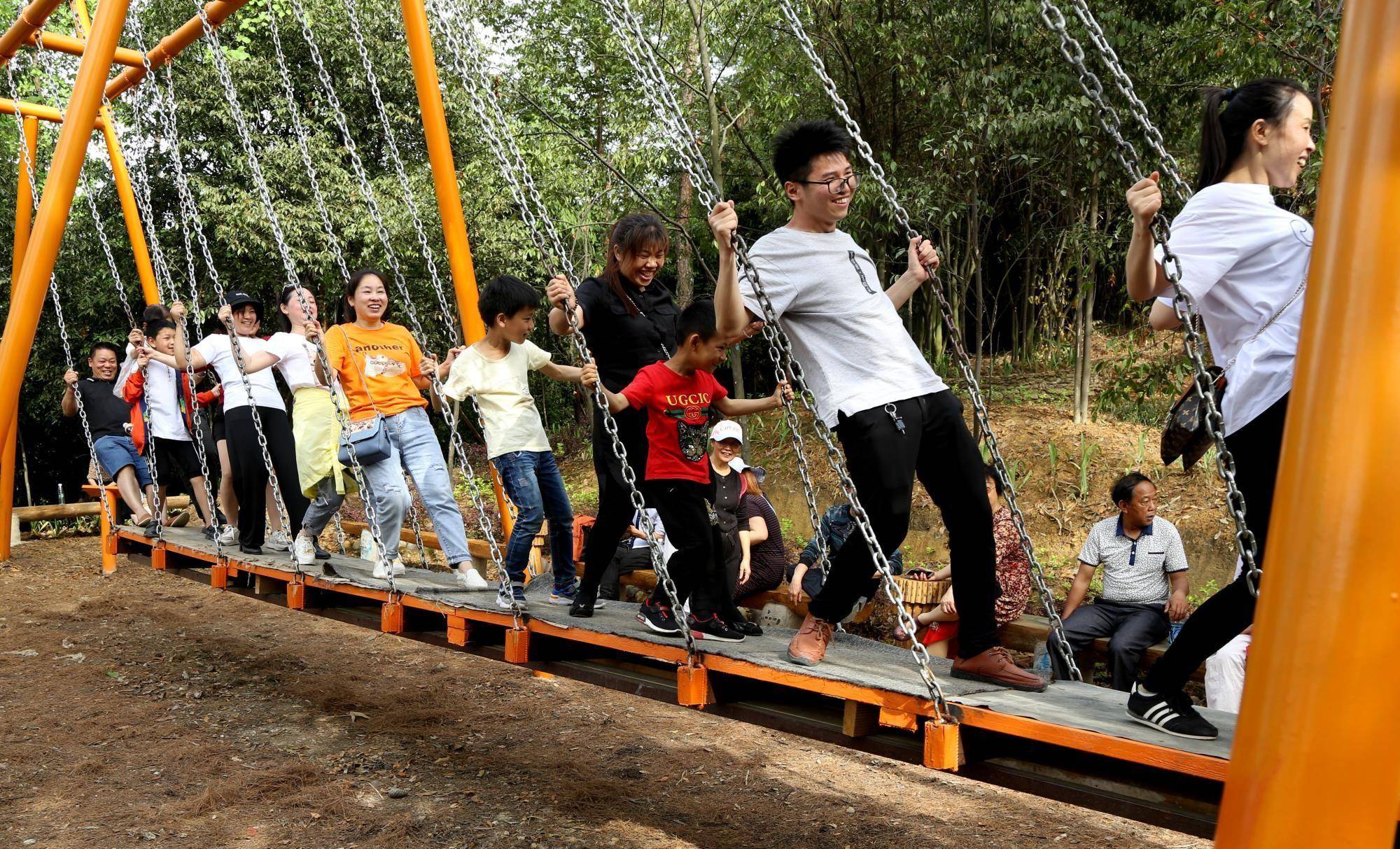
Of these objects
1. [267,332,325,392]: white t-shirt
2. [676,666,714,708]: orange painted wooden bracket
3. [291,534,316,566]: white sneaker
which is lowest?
[291,534,316,566]: white sneaker

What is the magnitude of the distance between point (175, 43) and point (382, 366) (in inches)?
149

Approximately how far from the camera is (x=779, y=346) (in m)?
3.05

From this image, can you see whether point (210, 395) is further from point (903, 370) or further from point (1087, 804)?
point (1087, 804)

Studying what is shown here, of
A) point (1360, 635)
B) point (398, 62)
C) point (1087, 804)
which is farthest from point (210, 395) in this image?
point (398, 62)

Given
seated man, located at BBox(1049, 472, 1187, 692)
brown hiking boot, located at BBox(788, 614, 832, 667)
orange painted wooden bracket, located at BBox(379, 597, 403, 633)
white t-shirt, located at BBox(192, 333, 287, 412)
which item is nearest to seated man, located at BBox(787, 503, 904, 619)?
seated man, located at BBox(1049, 472, 1187, 692)

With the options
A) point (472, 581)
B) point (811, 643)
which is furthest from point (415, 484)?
point (811, 643)

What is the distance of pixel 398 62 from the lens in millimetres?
14688

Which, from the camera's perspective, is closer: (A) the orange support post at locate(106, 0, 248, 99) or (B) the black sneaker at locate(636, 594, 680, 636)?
(B) the black sneaker at locate(636, 594, 680, 636)

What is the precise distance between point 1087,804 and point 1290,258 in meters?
1.27

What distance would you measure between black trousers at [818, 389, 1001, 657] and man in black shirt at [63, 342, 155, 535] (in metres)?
5.91

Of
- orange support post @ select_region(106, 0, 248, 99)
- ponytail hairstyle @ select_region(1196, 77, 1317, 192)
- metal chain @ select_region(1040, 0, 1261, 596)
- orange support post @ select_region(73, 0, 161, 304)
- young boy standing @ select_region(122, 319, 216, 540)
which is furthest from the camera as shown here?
orange support post @ select_region(73, 0, 161, 304)

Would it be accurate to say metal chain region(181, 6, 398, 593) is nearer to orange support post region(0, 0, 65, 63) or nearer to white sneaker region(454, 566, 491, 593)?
white sneaker region(454, 566, 491, 593)

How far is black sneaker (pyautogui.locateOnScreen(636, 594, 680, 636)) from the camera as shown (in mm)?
3707

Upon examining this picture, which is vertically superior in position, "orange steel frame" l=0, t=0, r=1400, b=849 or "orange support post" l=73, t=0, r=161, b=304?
"orange support post" l=73, t=0, r=161, b=304
